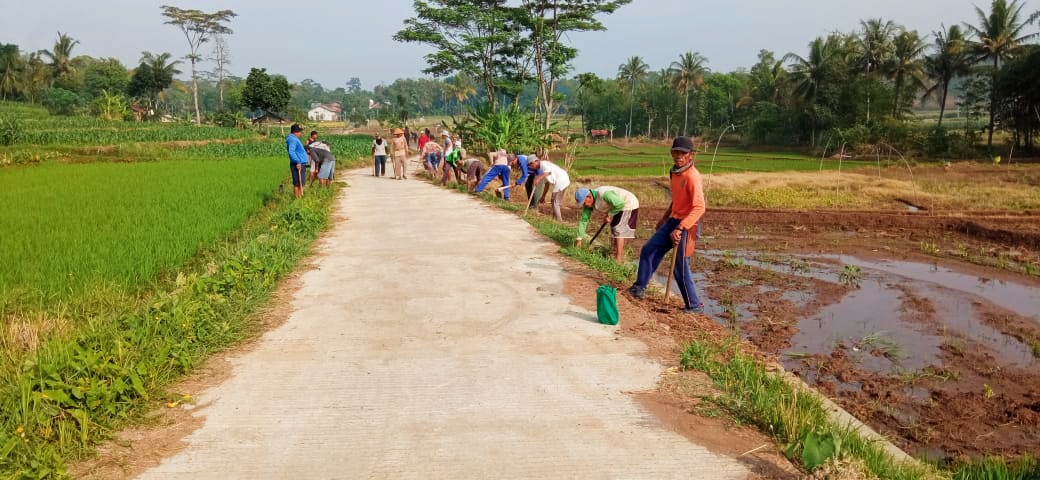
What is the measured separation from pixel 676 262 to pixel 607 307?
0.90m

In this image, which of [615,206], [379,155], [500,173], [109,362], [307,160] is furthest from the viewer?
[379,155]

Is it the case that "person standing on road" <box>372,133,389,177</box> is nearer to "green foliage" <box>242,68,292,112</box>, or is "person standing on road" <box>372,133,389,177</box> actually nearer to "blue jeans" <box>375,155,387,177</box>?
"blue jeans" <box>375,155,387,177</box>

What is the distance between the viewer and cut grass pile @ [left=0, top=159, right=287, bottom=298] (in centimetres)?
591

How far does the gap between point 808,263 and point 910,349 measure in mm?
4142

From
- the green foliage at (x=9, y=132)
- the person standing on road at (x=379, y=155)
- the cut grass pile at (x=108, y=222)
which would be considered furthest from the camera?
the green foliage at (x=9, y=132)

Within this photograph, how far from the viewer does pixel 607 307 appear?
514 cm

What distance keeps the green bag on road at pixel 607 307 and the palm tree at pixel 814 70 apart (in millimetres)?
42230

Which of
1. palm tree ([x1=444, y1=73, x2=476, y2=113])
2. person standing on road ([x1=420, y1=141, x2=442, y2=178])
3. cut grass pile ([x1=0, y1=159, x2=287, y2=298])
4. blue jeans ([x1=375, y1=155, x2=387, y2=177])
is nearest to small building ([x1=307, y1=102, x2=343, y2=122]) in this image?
palm tree ([x1=444, y1=73, x2=476, y2=113])

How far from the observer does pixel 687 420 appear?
3.54 metres

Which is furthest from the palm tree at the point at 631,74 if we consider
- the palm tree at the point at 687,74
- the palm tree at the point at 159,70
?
the palm tree at the point at 159,70

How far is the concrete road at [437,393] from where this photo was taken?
3.06 metres

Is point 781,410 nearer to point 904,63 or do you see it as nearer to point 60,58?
point 904,63

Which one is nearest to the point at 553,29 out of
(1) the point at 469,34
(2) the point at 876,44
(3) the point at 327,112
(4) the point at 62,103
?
(1) the point at 469,34

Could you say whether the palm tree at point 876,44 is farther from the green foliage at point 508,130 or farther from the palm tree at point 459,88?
the palm tree at point 459,88
